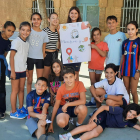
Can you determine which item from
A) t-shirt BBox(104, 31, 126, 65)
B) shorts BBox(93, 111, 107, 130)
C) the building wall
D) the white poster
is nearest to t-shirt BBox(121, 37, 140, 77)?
t-shirt BBox(104, 31, 126, 65)

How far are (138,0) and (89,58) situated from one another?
844cm

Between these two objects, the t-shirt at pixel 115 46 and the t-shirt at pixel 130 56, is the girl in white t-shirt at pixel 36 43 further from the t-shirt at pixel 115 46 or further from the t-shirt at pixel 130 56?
the t-shirt at pixel 130 56

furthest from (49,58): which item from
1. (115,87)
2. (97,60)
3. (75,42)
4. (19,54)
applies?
(115,87)

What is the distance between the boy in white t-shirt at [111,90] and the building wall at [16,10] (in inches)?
414

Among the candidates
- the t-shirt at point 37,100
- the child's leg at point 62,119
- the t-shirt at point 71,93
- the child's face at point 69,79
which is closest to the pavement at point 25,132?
the child's leg at point 62,119

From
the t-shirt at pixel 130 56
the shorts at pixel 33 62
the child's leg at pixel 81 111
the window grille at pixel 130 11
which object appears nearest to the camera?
the child's leg at pixel 81 111

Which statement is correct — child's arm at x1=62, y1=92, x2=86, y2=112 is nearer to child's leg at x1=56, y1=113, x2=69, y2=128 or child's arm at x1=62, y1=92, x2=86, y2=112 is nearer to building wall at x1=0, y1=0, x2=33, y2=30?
child's leg at x1=56, y1=113, x2=69, y2=128

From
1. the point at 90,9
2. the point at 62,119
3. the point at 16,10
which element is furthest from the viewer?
the point at 16,10

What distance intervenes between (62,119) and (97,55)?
1.54 m

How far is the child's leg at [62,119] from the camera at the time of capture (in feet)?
9.41

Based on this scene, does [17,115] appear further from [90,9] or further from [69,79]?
[90,9]

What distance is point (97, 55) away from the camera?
3.95 meters

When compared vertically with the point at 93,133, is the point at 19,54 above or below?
above

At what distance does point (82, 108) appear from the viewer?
2.96 m
